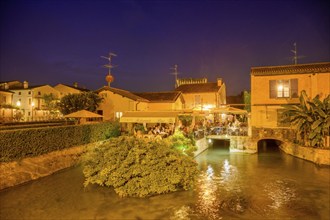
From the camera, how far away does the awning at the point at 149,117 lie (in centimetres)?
2752

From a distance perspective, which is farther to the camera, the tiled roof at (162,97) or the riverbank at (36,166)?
the tiled roof at (162,97)

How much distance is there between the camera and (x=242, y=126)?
34.0 meters

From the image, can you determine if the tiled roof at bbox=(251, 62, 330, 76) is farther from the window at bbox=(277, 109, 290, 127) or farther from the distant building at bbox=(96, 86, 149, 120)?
the distant building at bbox=(96, 86, 149, 120)

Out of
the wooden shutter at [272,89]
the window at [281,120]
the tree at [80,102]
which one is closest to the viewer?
the window at [281,120]

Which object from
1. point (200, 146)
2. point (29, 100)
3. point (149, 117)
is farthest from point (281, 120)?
point (29, 100)

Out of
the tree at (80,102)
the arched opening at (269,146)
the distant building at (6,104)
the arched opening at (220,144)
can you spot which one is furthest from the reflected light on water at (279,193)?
the distant building at (6,104)

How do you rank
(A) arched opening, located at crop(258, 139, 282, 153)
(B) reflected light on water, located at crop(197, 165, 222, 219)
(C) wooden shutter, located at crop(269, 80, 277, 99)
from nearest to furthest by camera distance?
(B) reflected light on water, located at crop(197, 165, 222, 219), (C) wooden shutter, located at crop(269, 80, 277, 99), (A) arched opening, located at crop(258, 139, 282, 153)

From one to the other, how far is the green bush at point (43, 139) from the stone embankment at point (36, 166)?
14.8 inches

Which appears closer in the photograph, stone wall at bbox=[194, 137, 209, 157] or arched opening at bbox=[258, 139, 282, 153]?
stone wall at bbox=[194, 137, 209, 157]

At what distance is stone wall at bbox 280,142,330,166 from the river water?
2842 millimetres

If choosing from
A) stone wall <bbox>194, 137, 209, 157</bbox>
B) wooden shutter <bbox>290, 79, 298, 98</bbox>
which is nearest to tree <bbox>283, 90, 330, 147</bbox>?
wooden shutter <bbox>290, 79, 298, 98</bbox>

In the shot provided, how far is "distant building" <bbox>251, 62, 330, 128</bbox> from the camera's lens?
30516 millimetres

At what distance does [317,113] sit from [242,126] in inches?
376

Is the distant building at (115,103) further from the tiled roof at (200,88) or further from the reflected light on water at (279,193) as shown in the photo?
the reflected light on water at (279,193)
